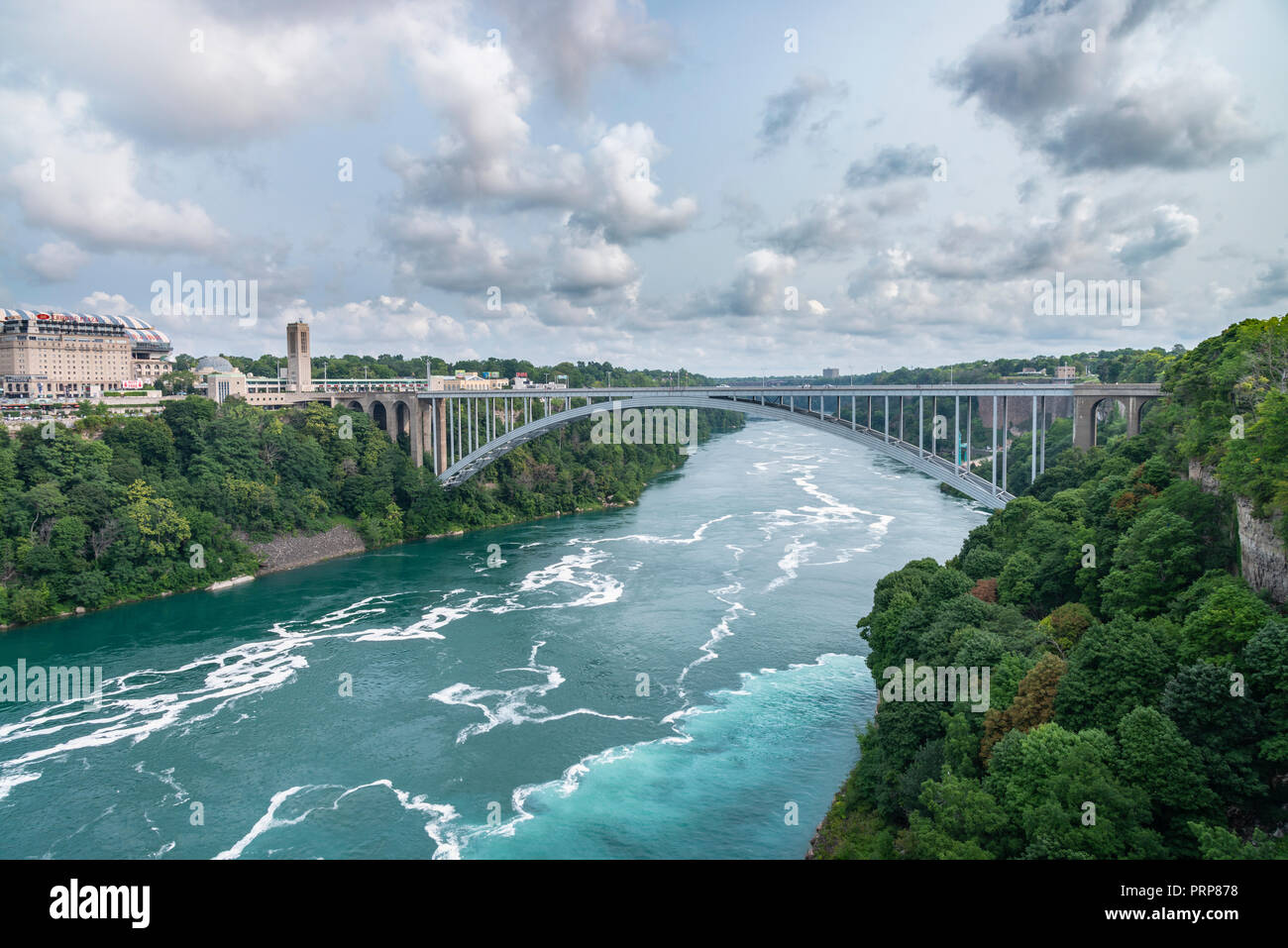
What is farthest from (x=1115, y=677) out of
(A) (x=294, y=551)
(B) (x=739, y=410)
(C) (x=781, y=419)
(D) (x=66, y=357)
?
(D) (x=66, y=357)

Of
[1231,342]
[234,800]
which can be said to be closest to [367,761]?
[234,800]

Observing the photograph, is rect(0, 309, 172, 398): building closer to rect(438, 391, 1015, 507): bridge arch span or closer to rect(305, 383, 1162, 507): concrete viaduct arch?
rect(305, 383, 1162, 507): concrete viaduct arch

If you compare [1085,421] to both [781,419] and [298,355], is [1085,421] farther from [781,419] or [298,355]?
[298,355]

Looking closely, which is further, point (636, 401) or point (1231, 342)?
point (636, 401)

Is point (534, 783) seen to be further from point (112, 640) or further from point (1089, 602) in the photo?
point (112, 640)

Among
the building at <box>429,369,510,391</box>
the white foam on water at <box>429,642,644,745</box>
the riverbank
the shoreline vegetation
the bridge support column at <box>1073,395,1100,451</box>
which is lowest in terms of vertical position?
the white foam on water at <box>429,642,644,745</box>

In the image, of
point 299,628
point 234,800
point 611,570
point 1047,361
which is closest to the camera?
point 234,800

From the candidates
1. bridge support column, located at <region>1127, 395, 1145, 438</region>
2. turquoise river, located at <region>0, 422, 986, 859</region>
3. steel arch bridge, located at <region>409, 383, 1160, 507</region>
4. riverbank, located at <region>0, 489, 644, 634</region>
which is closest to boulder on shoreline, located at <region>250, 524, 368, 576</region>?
riverbank, located at <region>0, 489, 644, 634</region>
